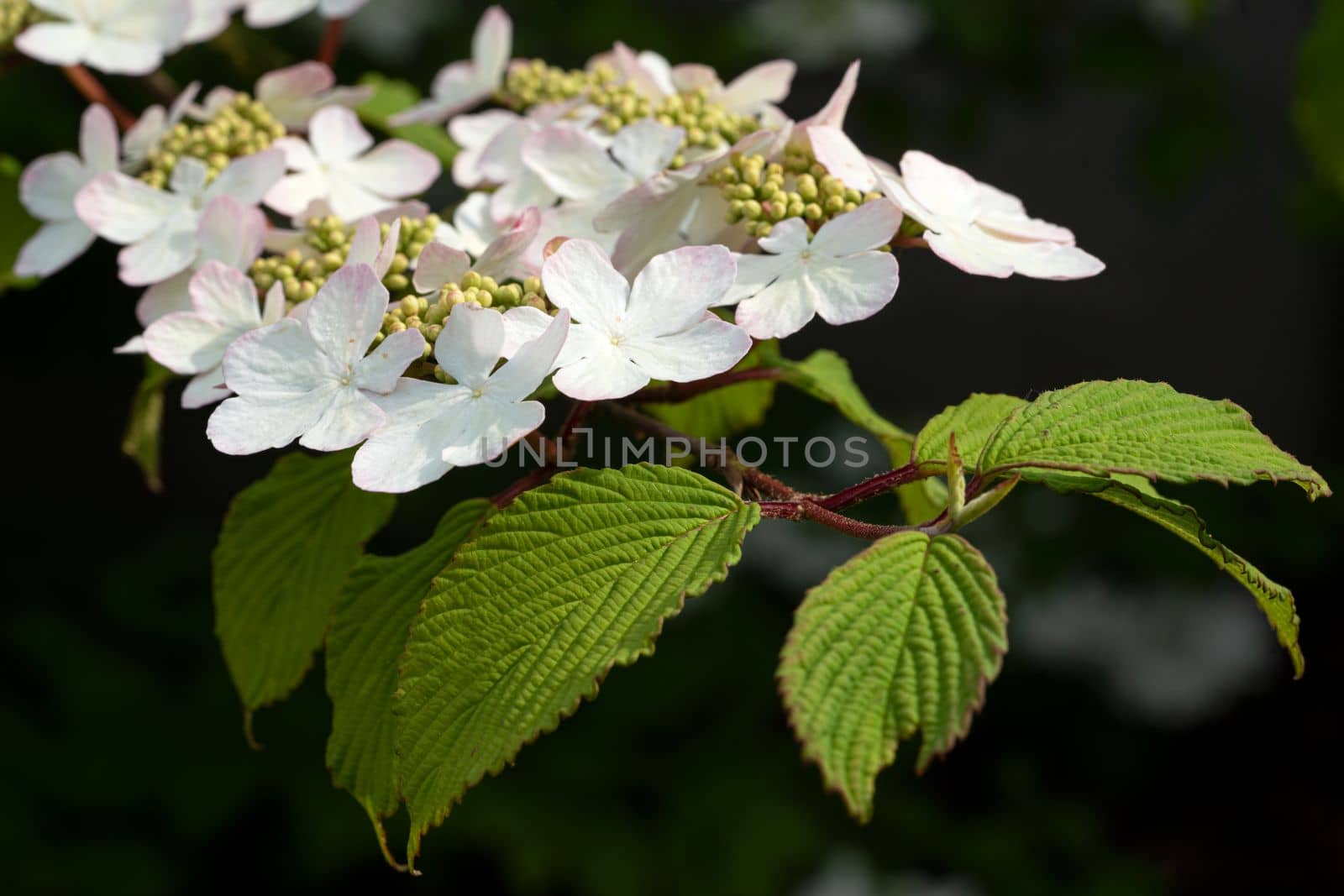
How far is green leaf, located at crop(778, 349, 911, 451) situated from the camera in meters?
0.66

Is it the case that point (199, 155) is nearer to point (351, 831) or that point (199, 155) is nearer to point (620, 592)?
point (620, 592)

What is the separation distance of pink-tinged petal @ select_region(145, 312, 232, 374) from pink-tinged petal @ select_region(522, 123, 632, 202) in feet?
0.55

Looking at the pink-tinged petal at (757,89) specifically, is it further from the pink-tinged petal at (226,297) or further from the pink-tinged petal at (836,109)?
the pink-tinged petal at (226,297)

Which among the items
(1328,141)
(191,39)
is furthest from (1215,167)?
(191,39)

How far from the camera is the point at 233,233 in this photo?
59 cm

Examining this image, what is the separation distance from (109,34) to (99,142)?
11cm

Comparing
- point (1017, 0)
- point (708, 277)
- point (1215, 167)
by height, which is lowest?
point (1215, 167)

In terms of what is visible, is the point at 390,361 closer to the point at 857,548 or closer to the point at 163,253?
the point at 163,253

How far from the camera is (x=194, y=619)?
247 cm

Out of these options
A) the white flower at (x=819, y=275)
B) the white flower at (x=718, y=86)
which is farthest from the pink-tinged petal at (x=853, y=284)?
the white flower at (x=718, y=86)

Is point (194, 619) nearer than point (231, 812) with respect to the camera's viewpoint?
No

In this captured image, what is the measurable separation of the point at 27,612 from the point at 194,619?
0.35m

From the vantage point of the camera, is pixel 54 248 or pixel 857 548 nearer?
pixel 54 248

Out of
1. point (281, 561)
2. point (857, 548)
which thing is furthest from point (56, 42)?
point (857, 548)
